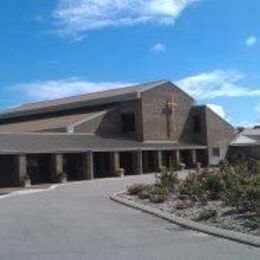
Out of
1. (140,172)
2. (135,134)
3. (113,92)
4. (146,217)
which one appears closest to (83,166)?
(140,172)

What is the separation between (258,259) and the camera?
11555 mm

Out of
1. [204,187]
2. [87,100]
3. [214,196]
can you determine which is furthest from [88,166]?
[214,196]

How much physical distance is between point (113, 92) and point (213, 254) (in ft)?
195

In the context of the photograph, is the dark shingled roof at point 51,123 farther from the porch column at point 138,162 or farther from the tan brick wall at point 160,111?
the porch column at point 138,162

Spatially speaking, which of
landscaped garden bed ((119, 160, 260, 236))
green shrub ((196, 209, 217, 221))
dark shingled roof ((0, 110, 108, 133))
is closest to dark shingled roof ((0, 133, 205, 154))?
dark shingled roof ((0, 110, 108, 133))

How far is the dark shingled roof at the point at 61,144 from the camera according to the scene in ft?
160

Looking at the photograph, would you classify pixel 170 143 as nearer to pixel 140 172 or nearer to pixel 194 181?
pixel 140 172

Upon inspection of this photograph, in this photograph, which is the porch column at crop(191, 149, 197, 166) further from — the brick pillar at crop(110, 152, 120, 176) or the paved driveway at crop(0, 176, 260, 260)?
the paved driveway at crop(0, 176, 260, 260)

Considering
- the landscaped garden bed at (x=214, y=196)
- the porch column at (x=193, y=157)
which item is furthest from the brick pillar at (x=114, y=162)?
the landscaped garden bed at (x=214, y=196)

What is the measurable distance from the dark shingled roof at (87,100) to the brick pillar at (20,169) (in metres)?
19.6

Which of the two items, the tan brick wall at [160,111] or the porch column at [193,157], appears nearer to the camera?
the tan brick wall at [160,111]

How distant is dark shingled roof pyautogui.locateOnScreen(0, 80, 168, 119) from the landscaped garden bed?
34.4 metres

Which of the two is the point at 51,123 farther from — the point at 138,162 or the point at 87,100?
the point at 138,162

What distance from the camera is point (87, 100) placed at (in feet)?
228
